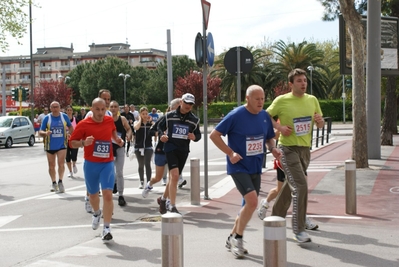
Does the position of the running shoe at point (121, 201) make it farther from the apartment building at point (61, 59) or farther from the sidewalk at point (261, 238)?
the apartment building at point (61, 59)

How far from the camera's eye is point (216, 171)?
52.3 ft

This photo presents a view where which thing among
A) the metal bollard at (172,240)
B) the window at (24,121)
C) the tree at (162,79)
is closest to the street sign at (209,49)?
the metal bollard at (172,240)

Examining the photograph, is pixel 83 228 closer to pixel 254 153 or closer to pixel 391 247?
pixel 254 153

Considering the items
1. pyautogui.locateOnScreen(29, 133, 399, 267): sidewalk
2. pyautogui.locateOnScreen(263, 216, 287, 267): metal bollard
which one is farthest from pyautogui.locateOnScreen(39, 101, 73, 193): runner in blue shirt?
pyautogui.locateOnScreen(263, 216, 287, 267): metal bollard

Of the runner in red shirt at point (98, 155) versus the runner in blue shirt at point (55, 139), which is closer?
the runner in red shirt at point (98, 155)

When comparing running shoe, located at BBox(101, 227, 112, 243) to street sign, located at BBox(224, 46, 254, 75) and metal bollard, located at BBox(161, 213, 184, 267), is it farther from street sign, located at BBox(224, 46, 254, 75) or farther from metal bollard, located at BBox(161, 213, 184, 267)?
street sign, located at BBox(224, 46, 254, 75)

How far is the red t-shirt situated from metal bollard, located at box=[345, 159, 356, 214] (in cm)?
332

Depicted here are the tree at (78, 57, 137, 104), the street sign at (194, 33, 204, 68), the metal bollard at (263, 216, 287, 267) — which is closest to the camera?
the metal bollard at (263, 216, 287, 267)

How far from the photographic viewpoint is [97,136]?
7.69 meters

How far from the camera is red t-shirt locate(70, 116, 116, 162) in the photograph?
7.56 m

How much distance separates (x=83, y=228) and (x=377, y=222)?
13.1 ft

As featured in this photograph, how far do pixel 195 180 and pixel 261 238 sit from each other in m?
2.87

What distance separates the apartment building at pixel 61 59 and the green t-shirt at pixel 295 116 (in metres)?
121

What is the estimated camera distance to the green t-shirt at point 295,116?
723 centimetres
